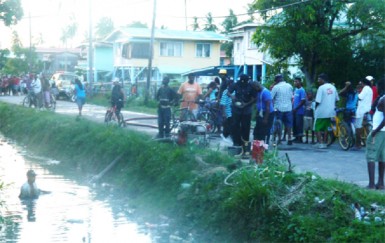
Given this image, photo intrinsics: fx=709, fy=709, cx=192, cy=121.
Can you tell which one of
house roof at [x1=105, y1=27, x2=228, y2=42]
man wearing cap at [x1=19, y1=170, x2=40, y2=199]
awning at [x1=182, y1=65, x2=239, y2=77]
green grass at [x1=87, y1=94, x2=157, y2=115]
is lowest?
man wearing cap at [x1=19, y1=170, x2=40, y2=199]

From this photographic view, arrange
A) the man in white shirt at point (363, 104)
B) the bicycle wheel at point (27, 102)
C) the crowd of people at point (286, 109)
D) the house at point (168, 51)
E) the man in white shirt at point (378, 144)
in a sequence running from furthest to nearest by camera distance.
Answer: the house at point (168, 51) → the bicycle wheel at point (27, 102) → the man in white shirt at point (363, 104) → the crowd of people at point (286, 109) → the man in white shirt at point (378, 144)

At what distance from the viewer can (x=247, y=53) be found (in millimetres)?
52125

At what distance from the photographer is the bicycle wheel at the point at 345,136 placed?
17859mm

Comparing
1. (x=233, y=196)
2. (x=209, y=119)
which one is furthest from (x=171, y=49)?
(x=233, y=196)

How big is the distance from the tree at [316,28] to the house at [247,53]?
20.5 meters

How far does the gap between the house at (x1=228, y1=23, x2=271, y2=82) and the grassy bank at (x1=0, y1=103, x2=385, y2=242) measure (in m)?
30.7

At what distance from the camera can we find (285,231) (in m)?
9.66

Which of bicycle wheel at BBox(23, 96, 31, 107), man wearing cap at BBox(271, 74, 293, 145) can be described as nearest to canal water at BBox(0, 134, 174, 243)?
man wearing cap at BBox(271, 74, 293, 145)

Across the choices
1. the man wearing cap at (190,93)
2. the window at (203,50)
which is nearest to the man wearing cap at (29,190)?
the man wearing cap at (190,93)

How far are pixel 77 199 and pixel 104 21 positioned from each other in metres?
104

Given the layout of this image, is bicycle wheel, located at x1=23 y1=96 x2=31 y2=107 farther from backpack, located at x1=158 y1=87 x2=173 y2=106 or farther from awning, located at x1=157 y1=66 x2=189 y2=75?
awning, located at x1=157 y1=66 x2=189 y2=75

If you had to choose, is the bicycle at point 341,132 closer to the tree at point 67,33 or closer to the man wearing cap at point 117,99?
the man wearing cap at point 117,99

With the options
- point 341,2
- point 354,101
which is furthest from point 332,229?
point 341,2

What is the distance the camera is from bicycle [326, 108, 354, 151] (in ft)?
58.7
